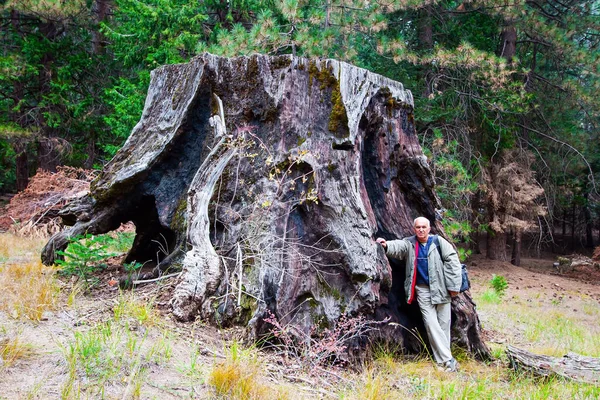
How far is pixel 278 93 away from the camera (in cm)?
481

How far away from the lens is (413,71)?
13867 mm

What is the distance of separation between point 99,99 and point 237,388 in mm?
15307

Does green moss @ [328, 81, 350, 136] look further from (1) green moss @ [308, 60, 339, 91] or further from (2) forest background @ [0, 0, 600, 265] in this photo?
(2) forest background @ [0, 0, 600, 265]

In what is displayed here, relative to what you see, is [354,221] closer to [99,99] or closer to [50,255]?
[50,255]

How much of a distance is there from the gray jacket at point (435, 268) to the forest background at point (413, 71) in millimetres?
4710

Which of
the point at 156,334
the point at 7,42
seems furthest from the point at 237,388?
the point at 7,42

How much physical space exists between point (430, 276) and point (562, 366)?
147 cm

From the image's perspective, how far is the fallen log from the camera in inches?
161

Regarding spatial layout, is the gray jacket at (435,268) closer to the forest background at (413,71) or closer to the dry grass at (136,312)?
the dry grass at (136,312)

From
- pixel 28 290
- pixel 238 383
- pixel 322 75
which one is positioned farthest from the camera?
pixel 322 75

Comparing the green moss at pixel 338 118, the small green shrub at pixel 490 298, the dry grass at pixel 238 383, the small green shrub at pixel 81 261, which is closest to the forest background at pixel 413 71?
the small green shrub at pixel 490 298

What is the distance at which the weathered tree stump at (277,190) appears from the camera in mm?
4398

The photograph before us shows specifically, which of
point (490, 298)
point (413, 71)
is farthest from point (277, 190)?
point (413, 71)

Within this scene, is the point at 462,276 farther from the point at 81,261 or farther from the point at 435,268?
the point at 81,261
